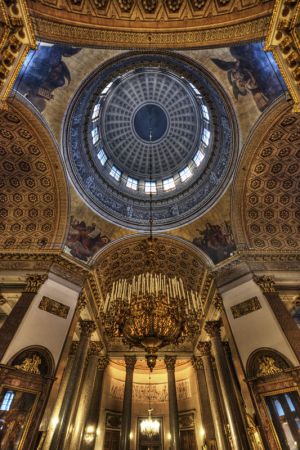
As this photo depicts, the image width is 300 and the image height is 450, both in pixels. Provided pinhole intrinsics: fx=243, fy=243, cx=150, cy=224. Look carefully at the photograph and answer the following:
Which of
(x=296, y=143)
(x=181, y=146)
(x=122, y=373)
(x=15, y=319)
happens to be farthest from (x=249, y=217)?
(x=122, y=373)

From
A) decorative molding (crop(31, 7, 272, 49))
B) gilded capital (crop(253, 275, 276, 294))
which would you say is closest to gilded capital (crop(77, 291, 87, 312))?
gilded capital (crop(253, 275, 276, 294))

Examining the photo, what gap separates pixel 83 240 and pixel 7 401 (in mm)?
7265

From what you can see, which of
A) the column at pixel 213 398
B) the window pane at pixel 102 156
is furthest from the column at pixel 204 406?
the window pane at pixel 102 156

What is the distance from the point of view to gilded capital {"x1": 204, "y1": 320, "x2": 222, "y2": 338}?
12.8 m

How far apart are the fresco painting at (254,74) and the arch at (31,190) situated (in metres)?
8.10

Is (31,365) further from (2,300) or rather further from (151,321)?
(151,321)

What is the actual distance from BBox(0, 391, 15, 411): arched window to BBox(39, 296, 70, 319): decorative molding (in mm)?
2888

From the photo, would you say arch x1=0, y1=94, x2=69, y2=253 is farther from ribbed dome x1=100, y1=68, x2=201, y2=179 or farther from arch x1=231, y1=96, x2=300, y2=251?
arch x1=231, y1=96, x2=300, y2=251

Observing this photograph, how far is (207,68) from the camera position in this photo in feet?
33.2

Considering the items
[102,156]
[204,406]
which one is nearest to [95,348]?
[204,406]

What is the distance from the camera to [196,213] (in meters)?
13.7

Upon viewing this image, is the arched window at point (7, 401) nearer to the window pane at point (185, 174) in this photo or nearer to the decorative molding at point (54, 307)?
the decorative molding at point (54, 307)

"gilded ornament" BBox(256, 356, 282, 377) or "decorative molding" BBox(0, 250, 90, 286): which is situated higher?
"decorative molding" BBox(0, 250, 90, 286)

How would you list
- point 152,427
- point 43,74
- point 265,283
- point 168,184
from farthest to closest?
point 168,184, point 152,427, point 265,283, point 43,74
